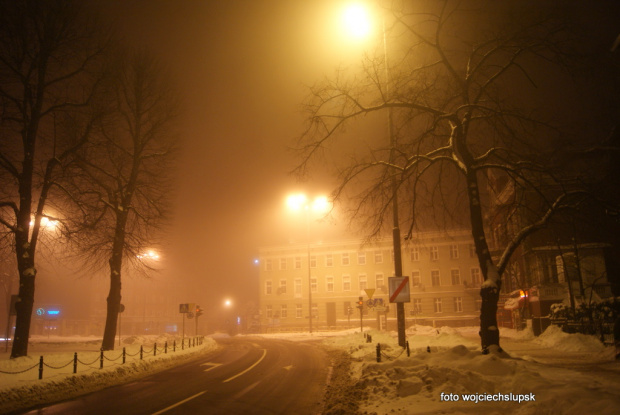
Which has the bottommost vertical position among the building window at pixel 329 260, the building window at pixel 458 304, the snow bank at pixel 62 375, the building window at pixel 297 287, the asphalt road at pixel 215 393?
the asphalt road at pixel 215 393

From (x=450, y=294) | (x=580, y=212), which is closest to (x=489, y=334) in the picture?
(x=580, y=212)

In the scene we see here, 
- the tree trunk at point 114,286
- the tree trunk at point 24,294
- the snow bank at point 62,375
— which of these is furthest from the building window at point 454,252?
the tree trunk at point 24,294

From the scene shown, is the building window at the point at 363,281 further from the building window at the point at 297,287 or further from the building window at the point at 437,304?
the building window at the point at 437,304

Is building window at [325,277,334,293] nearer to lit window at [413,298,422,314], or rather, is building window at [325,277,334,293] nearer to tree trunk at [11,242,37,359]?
lit window at [413,298,422,314]

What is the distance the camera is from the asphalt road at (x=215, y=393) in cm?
1015

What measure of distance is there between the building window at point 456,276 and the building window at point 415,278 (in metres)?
4.58

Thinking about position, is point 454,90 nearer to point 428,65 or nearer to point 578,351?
point 428,65

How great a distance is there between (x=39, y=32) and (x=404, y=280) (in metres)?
16.6

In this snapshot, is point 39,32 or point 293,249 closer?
point 39,32

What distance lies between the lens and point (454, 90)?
13.0 metres

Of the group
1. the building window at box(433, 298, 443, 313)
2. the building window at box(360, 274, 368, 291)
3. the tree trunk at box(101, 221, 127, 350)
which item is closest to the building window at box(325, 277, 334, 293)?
the building window at box(360, 274, 368, 291)

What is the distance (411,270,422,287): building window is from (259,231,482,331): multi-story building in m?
0.01

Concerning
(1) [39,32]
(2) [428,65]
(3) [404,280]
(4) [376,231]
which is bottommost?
(3) [404,280]

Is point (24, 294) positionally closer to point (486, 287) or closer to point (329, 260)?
point (486, 287)
